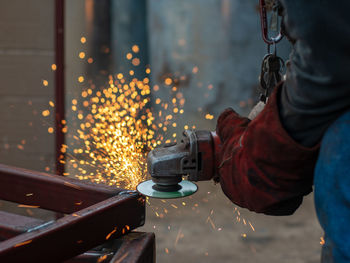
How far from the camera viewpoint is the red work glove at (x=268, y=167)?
101 centimetres

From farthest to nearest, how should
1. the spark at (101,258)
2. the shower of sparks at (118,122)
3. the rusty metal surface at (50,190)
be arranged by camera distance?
the shower of sparks at (118,122) → the rusty metal surface at (50,190) → the spark at (101,258)

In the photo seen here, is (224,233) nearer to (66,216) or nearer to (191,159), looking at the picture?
(191,159)

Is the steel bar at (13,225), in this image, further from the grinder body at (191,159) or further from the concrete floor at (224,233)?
the concrete floor at (224,233)

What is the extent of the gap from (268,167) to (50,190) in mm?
802

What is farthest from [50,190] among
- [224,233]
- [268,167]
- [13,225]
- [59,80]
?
[59,80]

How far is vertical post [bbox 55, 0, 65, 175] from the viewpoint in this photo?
311cm

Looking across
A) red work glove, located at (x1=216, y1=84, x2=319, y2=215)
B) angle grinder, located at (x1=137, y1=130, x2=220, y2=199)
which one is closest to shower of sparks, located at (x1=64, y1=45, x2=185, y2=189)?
angle grinder, located at (x1=137, y1=130, x2=220, y2=199)

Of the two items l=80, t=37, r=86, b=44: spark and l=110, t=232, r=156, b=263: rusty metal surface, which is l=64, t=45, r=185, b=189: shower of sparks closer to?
l=80, t=37, r=86, b=44: spark

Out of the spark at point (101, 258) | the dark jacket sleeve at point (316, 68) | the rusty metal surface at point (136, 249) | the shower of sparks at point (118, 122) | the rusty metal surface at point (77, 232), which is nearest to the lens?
the dark jacket sleeve at point (316, 68)

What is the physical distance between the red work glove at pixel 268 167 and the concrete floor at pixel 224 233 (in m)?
1.49

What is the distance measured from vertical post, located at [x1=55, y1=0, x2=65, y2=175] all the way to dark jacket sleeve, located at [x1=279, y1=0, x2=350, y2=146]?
2.54 meters

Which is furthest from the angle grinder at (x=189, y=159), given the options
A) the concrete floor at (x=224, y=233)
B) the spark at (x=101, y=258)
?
the concrete floor at (x=224, y=233)

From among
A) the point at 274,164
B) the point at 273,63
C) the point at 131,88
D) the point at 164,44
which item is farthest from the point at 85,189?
the point at 164,44

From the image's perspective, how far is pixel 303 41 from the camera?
0.88m
